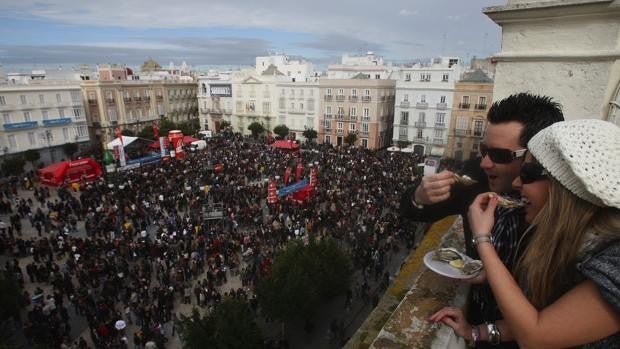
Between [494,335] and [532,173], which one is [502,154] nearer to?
[532,173]

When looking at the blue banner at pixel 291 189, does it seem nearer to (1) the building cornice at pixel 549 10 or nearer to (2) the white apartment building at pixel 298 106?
(1) the building cornice at pixel 549 10

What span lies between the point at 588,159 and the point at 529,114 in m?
1.36

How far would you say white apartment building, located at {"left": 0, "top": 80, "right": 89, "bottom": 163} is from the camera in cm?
3581

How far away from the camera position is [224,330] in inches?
376

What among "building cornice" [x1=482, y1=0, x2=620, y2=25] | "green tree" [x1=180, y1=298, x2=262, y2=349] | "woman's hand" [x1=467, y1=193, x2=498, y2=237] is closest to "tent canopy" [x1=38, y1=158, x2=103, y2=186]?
"green tree" [x1=180, y1=298, x2=262, y2=349]

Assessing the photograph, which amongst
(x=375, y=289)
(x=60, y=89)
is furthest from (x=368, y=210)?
(x=60, y=89)

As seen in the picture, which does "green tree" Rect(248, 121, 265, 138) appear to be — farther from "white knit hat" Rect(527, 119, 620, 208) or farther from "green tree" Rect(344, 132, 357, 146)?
"white knit hat" Rect(527, 119, 620, 208)

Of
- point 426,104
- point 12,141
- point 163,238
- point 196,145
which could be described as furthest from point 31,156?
point 426,104

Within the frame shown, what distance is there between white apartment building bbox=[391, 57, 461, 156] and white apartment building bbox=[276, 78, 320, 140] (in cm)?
1081

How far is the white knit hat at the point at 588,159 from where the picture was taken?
1.50 meters

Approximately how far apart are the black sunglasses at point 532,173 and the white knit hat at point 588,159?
0.55 feet

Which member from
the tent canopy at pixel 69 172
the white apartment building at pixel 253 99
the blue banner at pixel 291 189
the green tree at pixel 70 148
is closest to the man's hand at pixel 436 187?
the blue banner at pixel 291 189

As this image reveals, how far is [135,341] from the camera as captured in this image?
11.7m

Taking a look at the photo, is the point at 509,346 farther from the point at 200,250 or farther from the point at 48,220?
the point at 48,220
